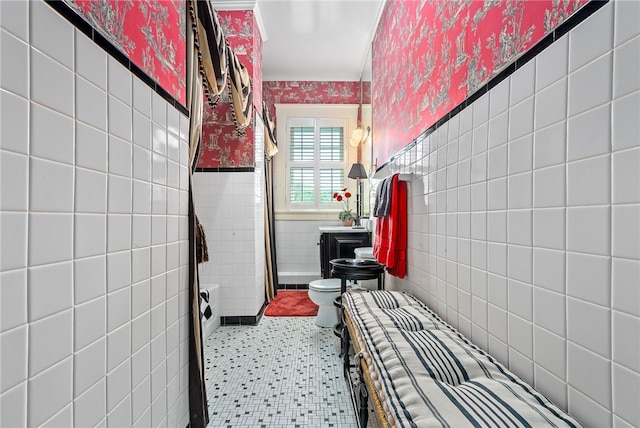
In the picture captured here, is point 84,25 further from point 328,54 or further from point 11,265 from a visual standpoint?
point 328,54

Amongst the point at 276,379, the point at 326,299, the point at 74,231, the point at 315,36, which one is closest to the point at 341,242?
the point at 326,299

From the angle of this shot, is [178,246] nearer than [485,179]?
No

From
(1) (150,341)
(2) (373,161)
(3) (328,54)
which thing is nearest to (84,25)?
(1) (150,341)

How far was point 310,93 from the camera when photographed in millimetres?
4645

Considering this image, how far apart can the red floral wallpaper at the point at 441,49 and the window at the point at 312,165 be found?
163 cm

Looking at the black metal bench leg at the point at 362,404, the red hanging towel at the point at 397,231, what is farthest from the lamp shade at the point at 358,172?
the black metal bench leg at the point at 362,404

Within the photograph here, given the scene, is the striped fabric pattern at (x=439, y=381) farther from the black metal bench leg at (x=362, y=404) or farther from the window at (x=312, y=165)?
the window at (x=312, y=165)

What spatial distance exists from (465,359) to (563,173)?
64cm

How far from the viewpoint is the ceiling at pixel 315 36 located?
304 cm

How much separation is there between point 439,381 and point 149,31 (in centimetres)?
155

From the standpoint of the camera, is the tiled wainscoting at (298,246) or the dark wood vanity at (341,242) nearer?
the dark wood vanity at (341,242)

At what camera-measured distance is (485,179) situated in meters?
1.15

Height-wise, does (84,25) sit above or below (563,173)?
above

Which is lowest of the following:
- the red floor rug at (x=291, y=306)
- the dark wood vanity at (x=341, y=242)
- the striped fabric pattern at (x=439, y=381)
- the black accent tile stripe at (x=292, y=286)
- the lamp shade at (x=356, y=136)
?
the red floor rug at (x=291, y=306)
